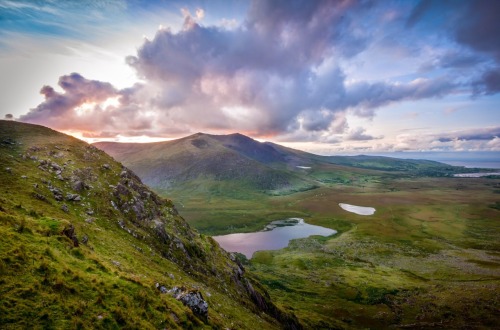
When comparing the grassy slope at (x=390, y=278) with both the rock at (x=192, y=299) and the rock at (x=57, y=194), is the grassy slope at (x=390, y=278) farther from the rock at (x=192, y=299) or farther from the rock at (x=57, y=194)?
the rock at (x=57, y=194)

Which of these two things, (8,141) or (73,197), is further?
(8,141)

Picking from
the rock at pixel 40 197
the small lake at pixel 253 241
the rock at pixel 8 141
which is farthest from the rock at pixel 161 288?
the small lake at pixel 253 241

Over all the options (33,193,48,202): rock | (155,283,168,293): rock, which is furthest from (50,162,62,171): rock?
(155,283,168,293): rock

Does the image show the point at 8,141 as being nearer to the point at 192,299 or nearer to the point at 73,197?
the point at 73,197

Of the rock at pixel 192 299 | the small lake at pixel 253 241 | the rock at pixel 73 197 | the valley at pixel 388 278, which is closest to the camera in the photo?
the rock at pixel 192 299

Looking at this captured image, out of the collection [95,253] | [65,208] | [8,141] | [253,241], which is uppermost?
[8,141]

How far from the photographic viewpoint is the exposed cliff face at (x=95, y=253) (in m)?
18.0

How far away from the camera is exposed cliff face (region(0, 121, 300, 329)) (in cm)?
1797

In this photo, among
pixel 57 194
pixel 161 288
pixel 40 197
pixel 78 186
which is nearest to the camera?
pixel 161 288

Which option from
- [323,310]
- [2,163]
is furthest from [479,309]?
[2,163]

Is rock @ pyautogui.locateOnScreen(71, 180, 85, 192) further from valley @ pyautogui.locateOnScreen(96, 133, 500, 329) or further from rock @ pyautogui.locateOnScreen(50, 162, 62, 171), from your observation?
valley @ pyautogui.locateOnScreen(96, 133, 500, 329)

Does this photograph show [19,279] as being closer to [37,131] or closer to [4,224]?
[4,224]

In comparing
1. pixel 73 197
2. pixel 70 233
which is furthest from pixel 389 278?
pixel 70 233

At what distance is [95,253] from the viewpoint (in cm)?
2775
